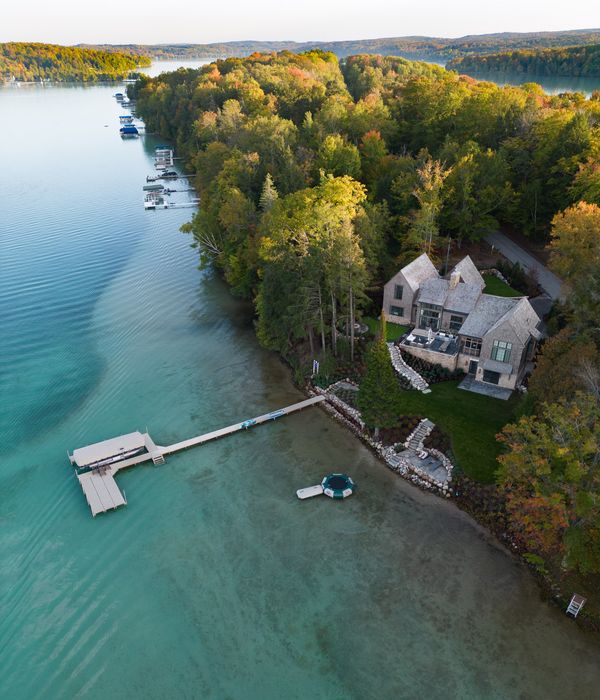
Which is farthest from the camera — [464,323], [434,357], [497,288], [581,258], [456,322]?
[497,288]

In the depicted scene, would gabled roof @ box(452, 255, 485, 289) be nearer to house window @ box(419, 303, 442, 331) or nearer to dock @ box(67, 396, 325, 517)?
house window @ box(419, 303, 442, 331)

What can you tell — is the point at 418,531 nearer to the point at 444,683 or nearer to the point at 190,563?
the point at 444,683

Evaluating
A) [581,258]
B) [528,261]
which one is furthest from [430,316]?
[528,261]

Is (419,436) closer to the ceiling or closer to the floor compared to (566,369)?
closer to the floor

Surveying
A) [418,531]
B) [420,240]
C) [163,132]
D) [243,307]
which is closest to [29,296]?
[243,307]

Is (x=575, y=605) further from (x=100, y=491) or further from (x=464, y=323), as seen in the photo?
(x=100, y=491)

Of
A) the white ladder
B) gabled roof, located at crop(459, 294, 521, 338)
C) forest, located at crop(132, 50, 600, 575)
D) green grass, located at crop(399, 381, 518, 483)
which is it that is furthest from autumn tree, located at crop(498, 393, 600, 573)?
gabled roof, located at crop(459, 294, 521, 338)
